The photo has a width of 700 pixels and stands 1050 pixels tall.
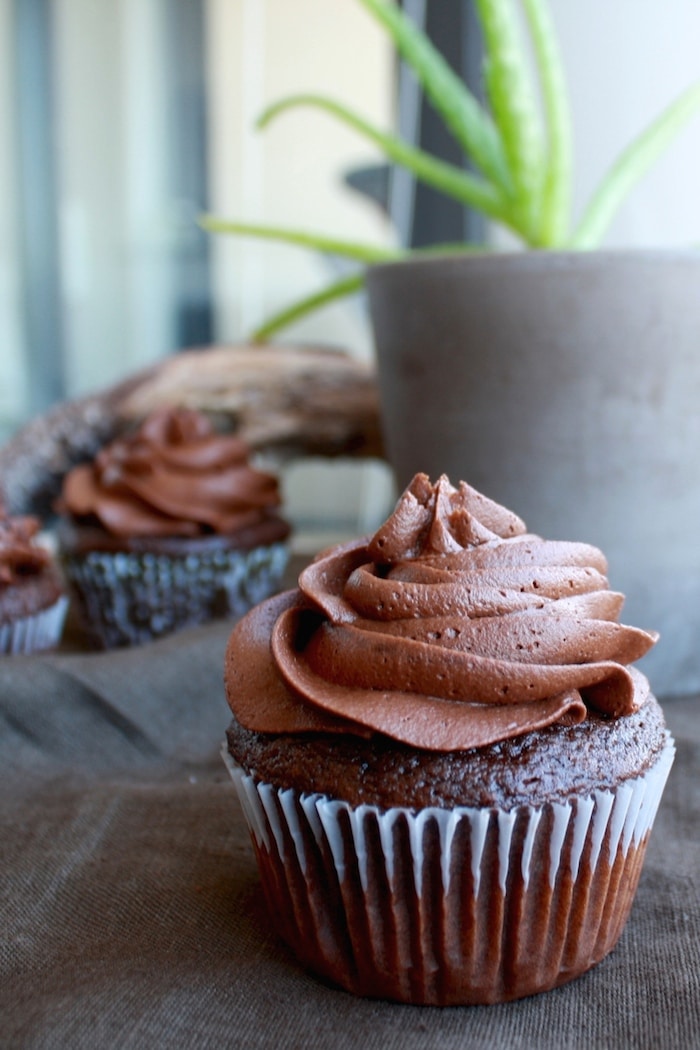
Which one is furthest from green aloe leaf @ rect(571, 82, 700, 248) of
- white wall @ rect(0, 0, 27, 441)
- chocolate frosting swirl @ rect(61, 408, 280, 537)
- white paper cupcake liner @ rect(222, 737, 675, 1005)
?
white wall @ rect(0, 0, 27, 441)

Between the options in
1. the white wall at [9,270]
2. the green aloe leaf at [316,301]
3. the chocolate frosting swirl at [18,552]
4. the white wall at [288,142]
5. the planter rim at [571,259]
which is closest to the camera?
the planter rim at [571,259]

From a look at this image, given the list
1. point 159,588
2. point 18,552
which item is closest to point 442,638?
point 18,552

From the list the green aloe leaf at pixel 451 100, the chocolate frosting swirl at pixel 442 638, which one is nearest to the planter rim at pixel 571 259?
the green aloe leaf at pixel 451 100

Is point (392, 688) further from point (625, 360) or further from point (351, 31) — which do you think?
point (351, 31)

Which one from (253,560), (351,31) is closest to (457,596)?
(253,560)

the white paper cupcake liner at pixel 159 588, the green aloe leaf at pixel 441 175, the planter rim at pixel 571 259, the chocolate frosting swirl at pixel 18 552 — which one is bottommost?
the white paper cupcake liner at pixel 159 588

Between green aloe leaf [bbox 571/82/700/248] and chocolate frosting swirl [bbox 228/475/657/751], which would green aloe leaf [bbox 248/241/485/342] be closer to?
green aloe leaf [bbox 571/82/700/248]

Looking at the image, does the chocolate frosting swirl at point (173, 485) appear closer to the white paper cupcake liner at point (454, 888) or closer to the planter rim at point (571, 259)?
the planter rim at point (571, 259)
